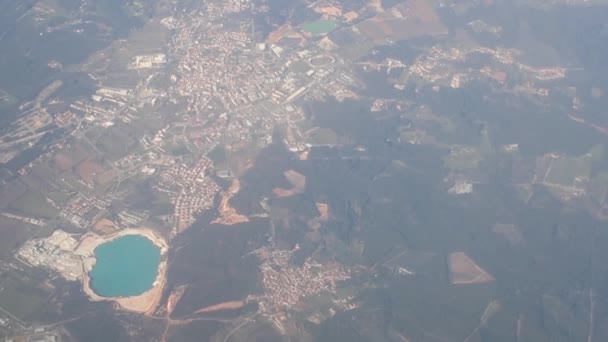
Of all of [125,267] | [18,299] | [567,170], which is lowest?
[567,170]

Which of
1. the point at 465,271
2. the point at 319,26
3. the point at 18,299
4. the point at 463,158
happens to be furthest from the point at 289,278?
the point at 319,26

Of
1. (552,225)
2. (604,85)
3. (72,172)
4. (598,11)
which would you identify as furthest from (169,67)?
Result: (598,11)

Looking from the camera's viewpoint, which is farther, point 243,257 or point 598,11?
point 598,11

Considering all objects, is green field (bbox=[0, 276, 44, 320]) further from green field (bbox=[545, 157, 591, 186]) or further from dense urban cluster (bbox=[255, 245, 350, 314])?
green field (bbox=[545, 157, 591, 186])

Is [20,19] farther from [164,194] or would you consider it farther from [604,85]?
[604,85]

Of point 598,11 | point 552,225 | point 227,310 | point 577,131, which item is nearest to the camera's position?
point 227,310

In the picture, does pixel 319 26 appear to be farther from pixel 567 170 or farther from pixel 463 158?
pixel 567 170
